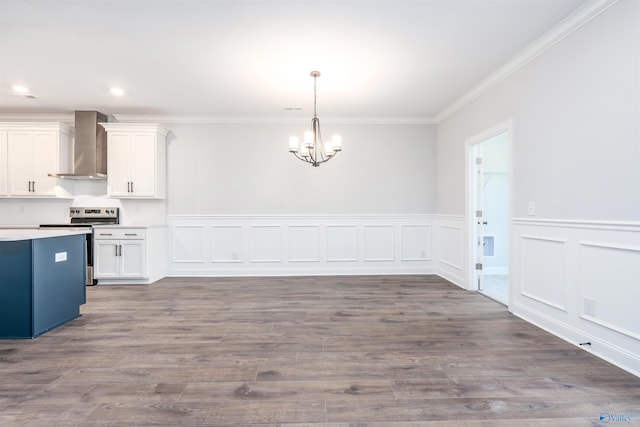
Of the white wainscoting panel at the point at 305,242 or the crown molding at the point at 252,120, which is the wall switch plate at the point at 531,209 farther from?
the white wainscoting panel at the point at 305,242

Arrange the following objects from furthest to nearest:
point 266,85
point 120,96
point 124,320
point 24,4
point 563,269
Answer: point 120,96, point 266,85, point 124,320, point 563,269, point 24,4

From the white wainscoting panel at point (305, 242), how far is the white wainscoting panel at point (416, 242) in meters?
1.58

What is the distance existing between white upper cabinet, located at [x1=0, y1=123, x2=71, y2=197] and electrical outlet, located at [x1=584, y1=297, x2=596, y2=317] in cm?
715

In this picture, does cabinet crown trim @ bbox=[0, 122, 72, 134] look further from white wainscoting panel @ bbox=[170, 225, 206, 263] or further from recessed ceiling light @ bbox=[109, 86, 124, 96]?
white wainscoting panel @ bbox=[170, 225, 206, 263]

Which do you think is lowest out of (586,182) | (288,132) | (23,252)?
(23,252)

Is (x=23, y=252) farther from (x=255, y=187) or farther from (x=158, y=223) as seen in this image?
(x=255, y=187)

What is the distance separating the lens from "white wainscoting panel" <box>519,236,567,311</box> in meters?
2.87

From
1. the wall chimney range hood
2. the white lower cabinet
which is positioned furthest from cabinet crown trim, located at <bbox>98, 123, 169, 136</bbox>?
the white lower cabinet

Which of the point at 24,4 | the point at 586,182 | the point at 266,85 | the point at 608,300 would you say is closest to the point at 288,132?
the point at 266,85

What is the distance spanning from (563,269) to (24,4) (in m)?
5.11

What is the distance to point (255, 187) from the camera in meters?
5.70

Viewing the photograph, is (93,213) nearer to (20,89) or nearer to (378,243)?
(20,89)

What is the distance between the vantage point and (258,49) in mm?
3219

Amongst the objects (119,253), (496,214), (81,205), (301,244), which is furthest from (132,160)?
(496,214)
